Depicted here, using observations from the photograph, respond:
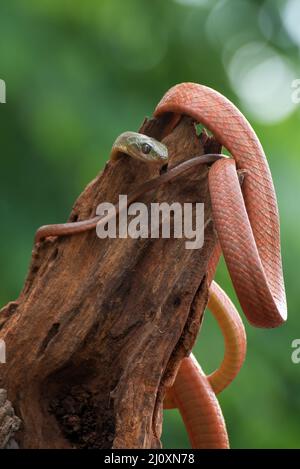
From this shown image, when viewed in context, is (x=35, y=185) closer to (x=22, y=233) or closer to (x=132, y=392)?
(x=22, y=233)

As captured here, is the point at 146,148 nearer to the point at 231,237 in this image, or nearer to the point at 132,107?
the point at 231,237

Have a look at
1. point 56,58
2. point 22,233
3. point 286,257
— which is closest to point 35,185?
point 22,233

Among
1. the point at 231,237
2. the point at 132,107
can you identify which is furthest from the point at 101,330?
the point at 132,107

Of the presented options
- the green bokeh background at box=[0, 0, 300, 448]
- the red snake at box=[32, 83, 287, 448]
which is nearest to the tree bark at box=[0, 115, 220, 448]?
the red snake at box=[32, 83, 287, 448]

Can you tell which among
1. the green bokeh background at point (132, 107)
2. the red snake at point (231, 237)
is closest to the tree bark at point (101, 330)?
the red snake at point (231, 237)

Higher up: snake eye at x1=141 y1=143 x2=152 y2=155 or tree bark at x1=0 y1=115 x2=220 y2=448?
snake eye at x1=141 y1=143 x2=152 y2=155

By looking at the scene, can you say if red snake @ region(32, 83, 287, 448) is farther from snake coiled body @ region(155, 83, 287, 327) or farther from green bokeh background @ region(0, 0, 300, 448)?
green bokeh background @ region(0, 0, 300, 448)
